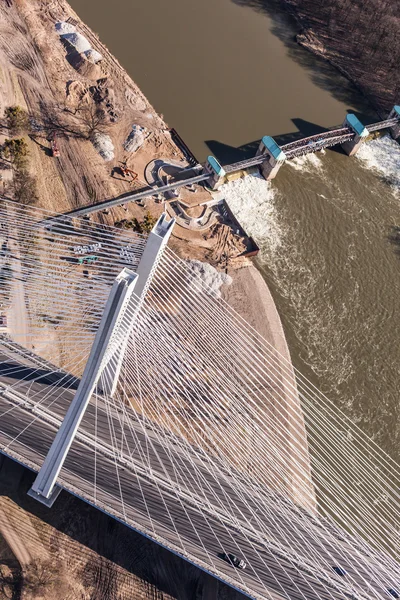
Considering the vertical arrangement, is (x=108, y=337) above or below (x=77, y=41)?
below

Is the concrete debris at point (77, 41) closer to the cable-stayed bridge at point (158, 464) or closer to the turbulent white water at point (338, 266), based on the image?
the turbulent white water at point (338, 266)

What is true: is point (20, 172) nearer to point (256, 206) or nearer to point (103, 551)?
point (256, 206)

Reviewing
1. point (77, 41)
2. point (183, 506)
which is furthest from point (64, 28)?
point (183, 506)

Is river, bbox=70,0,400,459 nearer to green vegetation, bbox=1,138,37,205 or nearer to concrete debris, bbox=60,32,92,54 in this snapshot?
concrete debris, bbox=60,32,92,54

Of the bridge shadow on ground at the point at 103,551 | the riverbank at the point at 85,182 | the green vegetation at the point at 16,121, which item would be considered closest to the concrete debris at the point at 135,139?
the riverbank at the point at 85,182

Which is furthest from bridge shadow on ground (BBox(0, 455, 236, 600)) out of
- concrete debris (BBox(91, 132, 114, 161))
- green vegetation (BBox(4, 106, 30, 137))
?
green vegetation (BBox(4, 106, 30, 137))

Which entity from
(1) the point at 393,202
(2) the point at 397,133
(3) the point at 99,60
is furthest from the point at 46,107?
(2) the point at 397,133
